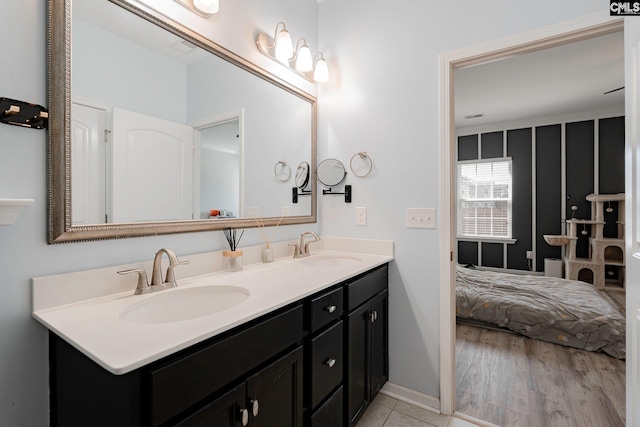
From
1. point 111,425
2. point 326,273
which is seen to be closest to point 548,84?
point 326,273

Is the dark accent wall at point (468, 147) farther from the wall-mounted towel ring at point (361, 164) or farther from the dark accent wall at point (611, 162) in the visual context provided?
the wall-mounted towel ring at point (361, 164)

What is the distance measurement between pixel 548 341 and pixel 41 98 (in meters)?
3.64

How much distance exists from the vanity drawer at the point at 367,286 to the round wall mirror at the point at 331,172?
672 millimetres

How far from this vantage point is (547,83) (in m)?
3.66

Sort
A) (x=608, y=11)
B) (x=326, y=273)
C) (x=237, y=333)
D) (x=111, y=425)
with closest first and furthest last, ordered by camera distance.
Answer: (x=111, y=425) → (x=237, y=333) → (x=608, y=11) → (x=326, y=273)

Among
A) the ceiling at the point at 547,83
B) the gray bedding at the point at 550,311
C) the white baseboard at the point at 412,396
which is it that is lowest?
the white baseboard at the point at 412,396

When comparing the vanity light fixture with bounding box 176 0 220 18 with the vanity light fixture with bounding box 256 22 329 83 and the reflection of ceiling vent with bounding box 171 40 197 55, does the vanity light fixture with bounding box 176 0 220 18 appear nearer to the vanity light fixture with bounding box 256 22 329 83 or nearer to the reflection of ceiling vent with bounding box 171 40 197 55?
the reflection of ceiling vent with bounding box 171 40 197 55

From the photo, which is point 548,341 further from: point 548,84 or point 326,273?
point 548,84

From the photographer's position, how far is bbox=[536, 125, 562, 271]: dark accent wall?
4898 mm

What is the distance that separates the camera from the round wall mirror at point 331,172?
2.13 metres

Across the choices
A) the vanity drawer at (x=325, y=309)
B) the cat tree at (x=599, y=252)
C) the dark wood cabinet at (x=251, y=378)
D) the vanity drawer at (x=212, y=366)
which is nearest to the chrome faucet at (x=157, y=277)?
the dark wood cabinet at (x=251, y=378)

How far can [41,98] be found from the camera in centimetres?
97

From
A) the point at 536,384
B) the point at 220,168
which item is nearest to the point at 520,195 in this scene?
the point at 536,384

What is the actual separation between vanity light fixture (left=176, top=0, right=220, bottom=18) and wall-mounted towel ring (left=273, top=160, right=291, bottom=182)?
2.80ft
